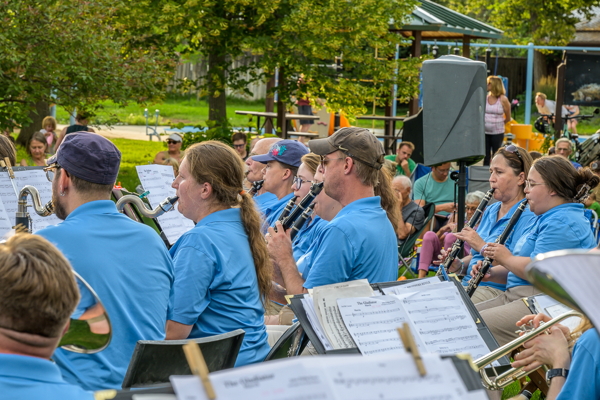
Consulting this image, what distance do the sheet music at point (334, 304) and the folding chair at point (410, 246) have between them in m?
4.40

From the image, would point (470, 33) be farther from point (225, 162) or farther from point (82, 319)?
point (82, 319)

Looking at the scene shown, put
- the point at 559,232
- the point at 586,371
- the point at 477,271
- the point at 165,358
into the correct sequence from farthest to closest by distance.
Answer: the point at 477,271 → the point at 559,232 → the point at 165,358 → the point at 586,371

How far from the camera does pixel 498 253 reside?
4.48 metres

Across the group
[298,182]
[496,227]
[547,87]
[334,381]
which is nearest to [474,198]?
[496,227]

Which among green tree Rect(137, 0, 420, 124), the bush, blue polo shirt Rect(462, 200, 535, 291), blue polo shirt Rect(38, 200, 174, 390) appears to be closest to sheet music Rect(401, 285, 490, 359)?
blue polo shirt Rect(38, 200, 174, 390)

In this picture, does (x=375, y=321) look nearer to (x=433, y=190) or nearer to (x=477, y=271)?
(x=477, y=271)

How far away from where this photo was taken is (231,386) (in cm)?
124

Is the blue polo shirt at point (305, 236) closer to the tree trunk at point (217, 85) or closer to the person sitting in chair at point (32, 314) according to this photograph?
the person sitting in chair at point (32, 314)

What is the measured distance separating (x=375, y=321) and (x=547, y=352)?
768 millimetres

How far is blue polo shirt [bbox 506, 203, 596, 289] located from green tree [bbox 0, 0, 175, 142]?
5.99 meters

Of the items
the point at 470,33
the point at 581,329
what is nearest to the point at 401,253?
the point at 581,329

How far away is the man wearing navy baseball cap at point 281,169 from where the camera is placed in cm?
512

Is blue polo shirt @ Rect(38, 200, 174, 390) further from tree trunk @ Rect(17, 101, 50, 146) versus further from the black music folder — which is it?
tree trunk @ Rect(17, 101, 50, 146)

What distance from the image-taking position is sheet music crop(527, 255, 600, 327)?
1.30 m
